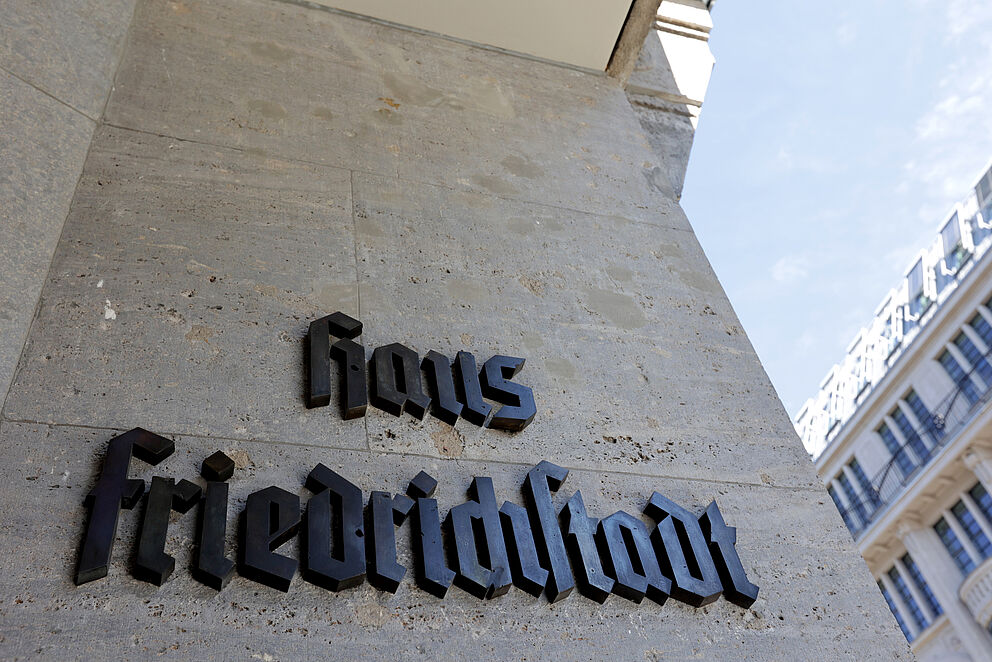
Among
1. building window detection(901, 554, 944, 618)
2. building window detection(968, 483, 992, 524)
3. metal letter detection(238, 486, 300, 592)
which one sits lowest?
building window detection(901, 554, 944, 618)

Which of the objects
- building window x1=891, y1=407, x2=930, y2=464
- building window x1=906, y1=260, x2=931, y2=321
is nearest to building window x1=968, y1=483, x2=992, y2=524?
building window x1=891, y1=407, x2=930, y2=464

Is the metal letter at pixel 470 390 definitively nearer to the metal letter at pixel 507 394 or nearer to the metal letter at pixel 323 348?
the metal letter at pixel 507 394

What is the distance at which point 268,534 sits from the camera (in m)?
2.48

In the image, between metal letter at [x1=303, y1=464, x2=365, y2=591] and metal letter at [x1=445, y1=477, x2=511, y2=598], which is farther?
metal letter at [x1=445, y1=477, x2=511, y2=598]

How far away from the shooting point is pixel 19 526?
231 cm

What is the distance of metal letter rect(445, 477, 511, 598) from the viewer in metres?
2.63

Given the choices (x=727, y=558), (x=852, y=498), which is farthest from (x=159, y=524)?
(x=852, y=498)

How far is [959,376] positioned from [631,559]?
2912 centimetres

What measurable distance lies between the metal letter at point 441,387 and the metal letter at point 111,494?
0.98m

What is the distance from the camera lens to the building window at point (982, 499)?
960 inches

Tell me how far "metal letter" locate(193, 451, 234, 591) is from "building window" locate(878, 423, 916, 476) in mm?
30997

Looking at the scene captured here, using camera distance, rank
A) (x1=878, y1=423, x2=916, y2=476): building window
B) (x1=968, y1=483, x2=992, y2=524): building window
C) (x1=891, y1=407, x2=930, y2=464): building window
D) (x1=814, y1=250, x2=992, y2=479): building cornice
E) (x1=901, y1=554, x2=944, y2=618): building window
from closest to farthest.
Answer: (x1=968, y1=483, x2=992, y2=524): building window → (x1=901, y1=554, x2=944, y2=618): building window → (x1=814, y1=250, x2=992, y2=479): building cornice → (x1=891, y1=407, x2=930, y2=464): building window → (x1=878, y1=423, x2=916, y2=476): building window

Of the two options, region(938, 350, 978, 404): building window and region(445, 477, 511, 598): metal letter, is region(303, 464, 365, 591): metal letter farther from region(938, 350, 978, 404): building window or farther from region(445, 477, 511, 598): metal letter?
region(938, 350, 978, 404): building window

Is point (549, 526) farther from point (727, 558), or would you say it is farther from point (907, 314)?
point (907, 314)
